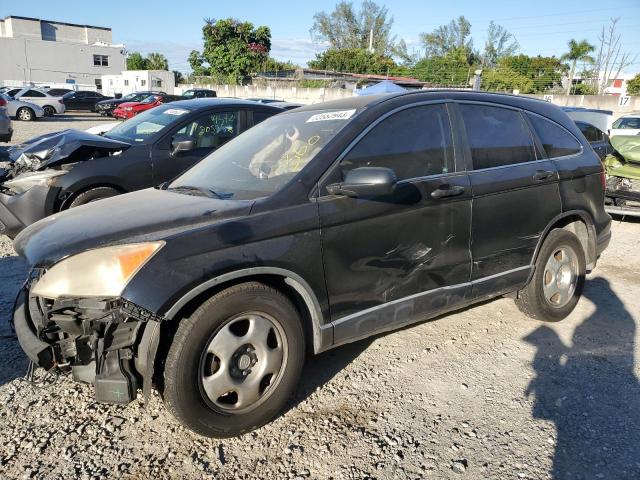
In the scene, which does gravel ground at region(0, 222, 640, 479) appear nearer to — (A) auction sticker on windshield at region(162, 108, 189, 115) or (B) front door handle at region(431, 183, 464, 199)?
(B) front door handle at region(431, 183, 464, 199)

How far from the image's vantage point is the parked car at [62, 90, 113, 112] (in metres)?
30.9

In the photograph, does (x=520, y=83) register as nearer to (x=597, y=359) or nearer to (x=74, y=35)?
(x=597, y=359)

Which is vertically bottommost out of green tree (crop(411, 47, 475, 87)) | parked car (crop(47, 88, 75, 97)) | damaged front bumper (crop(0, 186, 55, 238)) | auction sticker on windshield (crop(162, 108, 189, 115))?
damaged front bumper (crop(0, 186, 55, 238))

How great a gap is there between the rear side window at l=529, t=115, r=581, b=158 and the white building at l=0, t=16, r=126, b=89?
57.9m

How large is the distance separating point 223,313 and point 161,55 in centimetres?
8813

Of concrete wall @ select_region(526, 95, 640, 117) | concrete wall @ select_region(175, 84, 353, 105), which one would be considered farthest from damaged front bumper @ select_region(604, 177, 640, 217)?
concrete wall @ select_region(175, 84, 353, 105)

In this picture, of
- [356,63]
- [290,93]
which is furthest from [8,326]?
[356,63]

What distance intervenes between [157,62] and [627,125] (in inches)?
3067

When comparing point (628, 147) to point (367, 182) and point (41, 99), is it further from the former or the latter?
point (41, 99)

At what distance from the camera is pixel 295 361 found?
282 cm

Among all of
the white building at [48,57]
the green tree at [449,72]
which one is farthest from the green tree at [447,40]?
the white building at [48,57]

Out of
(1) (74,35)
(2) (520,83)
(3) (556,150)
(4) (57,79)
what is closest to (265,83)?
(2) (520,83)

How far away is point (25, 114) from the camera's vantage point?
2494cm

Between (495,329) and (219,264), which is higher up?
(219,264)
